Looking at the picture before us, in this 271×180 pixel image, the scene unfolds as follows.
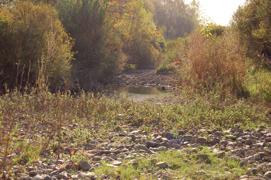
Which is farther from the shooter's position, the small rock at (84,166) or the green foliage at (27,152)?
the green foliage at (27,152)

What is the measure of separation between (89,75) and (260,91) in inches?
502

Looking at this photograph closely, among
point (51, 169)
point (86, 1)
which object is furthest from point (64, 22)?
point (51, 169)

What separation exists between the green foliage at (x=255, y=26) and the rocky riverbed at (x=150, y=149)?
6.74m

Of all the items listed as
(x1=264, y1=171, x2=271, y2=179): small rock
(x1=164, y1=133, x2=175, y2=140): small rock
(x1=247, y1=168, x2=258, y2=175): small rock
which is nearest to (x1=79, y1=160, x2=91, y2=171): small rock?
(x1=247, y1=168, x2=258, y2=175): small rock

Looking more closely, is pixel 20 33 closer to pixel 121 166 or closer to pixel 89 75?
pixel 89 75

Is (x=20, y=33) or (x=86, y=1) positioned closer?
(x=20, y=33)

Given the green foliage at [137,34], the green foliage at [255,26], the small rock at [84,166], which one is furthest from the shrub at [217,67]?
the green foliage at [137,34]

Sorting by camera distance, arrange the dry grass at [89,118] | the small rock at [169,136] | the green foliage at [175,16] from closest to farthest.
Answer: the dry grass at [89,118] → the small rock at [169,136] → the green foliage at [175,16]

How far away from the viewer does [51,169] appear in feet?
21.4

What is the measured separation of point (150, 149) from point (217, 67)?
327 inches

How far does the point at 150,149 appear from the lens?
8.21 m

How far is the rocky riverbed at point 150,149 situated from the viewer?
641 cm

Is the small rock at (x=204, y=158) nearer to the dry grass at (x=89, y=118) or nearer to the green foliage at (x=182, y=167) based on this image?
the green foliage at (x=182, y=167)

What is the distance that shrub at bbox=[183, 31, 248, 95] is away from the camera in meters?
15.7
